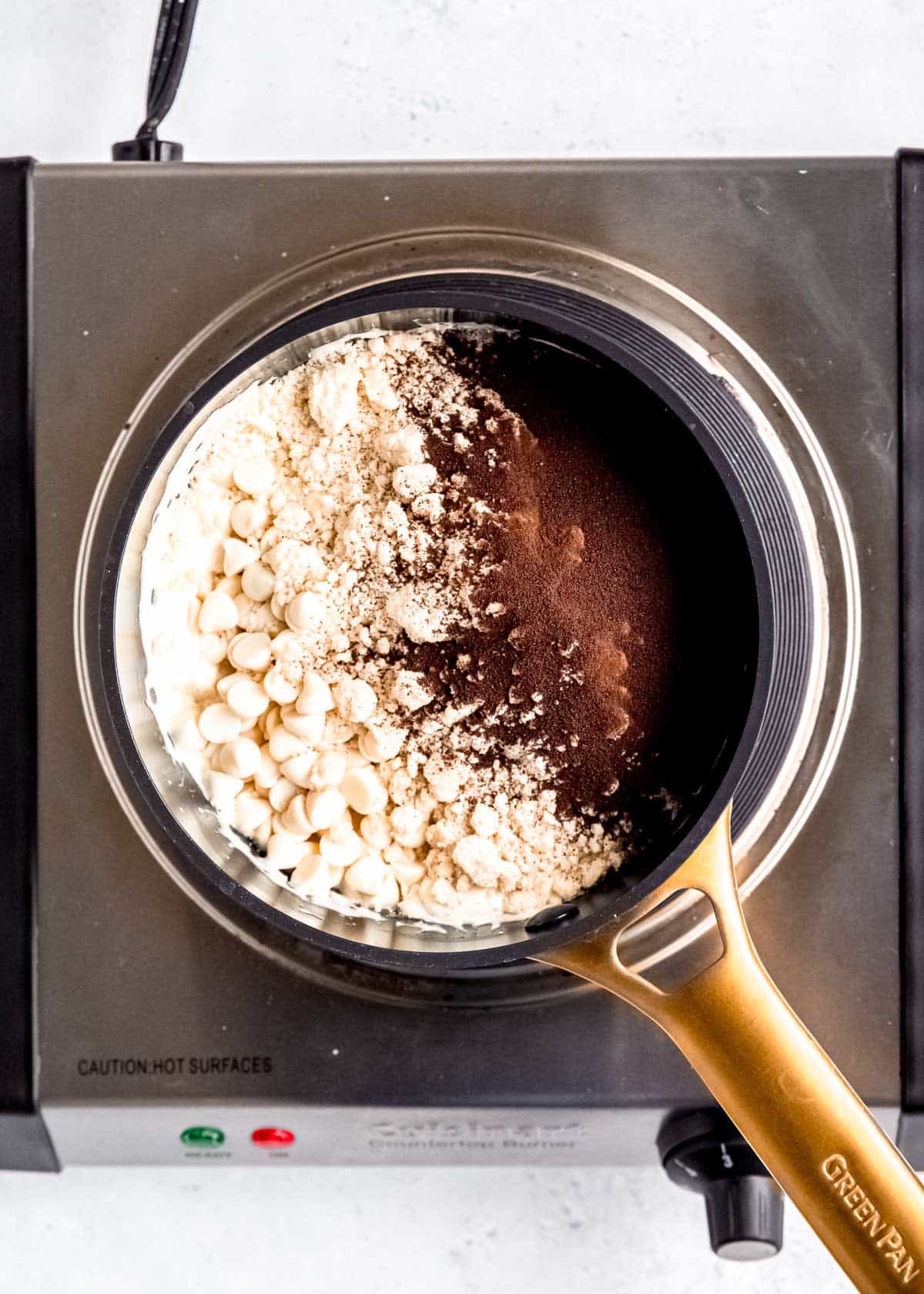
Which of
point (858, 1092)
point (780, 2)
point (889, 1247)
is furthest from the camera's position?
point (780, 2)

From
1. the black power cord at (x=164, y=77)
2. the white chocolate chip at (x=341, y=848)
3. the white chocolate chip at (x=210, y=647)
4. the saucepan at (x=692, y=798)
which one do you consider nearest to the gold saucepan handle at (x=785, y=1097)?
the saucepan at (x=692, y=798)

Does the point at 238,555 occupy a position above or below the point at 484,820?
above

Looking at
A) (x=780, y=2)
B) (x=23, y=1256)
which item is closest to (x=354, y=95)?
(x=780, y=2)

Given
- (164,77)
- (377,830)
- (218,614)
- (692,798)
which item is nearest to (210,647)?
(218,614)

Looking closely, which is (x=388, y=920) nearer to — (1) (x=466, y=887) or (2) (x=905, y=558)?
(1) (x=466, y=887)

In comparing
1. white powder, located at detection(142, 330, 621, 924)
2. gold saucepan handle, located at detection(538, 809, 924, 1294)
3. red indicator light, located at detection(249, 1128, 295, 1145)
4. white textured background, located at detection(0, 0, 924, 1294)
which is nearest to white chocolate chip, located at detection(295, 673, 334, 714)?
white powder, located at detection(142, 330, 621, 924)

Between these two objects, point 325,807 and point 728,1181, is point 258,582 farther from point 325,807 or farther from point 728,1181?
point 728,1181

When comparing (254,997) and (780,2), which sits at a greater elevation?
(780,2)
